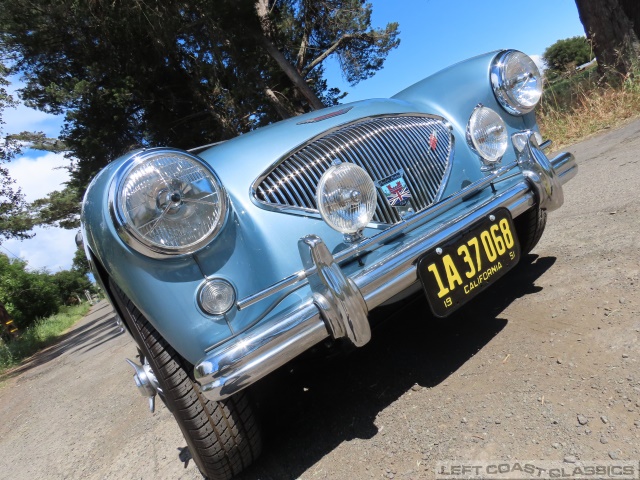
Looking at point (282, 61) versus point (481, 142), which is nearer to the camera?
point (481, 142)

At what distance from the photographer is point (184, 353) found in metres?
1.54

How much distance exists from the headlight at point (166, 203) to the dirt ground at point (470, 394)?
937 millimetres

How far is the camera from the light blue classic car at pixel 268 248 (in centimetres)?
145

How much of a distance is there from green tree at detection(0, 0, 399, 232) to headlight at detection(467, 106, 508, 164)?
31.0ft

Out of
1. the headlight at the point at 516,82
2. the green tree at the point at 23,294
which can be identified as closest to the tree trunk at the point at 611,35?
the headlight at the point at 516,82

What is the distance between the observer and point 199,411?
1.61 meters

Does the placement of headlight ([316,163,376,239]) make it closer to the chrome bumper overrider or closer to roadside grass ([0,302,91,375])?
the chrome bumper overrider

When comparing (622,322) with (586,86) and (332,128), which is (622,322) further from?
(586,86)

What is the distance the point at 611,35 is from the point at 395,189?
7.65 metres

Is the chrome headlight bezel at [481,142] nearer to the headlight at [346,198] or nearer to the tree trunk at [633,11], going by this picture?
the headlight at [346,198]

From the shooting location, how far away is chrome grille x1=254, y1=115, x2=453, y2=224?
6.00 feet

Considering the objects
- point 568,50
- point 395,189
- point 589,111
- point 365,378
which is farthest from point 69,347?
point 568,50

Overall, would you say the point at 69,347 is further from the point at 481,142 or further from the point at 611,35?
the point at 611,35

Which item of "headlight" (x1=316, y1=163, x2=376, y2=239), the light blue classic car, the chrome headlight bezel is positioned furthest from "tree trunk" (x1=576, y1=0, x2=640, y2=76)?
"headlight" (x1=316, y1=163, x2=376, y2=239)
